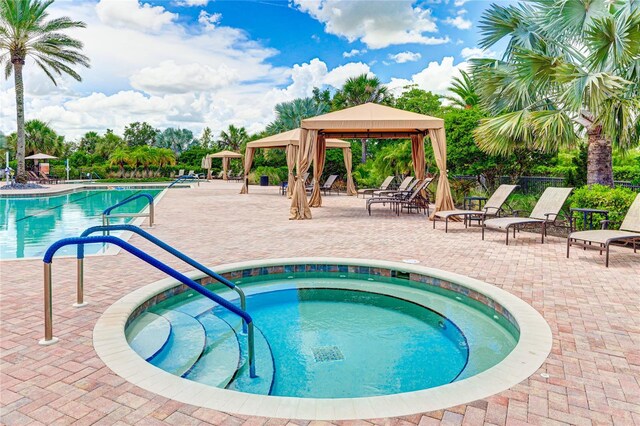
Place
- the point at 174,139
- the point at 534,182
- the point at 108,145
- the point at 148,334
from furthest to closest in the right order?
the point at 174,139, the point at 108,145, the point at 534,182, the point at 148,334

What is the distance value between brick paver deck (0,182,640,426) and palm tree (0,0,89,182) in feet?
63.1

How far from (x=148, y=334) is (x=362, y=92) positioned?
2831 centimetres

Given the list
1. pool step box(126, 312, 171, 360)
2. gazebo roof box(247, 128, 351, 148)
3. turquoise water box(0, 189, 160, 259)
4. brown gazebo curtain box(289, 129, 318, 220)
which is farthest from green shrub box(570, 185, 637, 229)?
gazebo roof box(247, 128, 351, 148)

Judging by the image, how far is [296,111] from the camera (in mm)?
33562

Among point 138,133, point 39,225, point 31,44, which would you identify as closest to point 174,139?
point 138,133

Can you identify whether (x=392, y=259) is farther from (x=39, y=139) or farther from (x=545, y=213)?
(x=39, y=139)

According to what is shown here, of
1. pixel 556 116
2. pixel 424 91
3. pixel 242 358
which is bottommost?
pixel 242 358

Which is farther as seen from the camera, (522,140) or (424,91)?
(424,91)

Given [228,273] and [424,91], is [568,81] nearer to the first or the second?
[228,273]

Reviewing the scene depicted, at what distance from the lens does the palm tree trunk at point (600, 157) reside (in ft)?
31.1

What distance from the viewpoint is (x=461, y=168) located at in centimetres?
1424

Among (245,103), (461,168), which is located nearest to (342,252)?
(461,168)

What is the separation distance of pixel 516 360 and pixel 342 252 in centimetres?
406

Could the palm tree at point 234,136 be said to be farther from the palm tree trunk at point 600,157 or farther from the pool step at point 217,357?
the pool step at point 217,357
